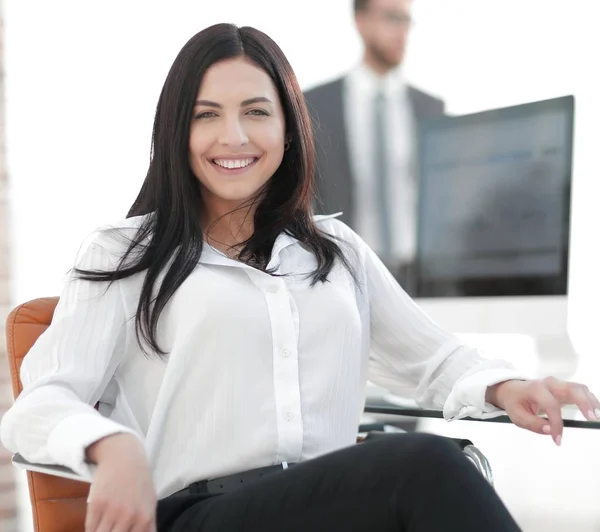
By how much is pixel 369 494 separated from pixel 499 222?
1400mm

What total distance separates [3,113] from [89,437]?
2.22 m

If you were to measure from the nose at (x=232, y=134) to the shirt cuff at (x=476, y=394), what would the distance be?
53 cm

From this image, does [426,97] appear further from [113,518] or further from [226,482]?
[113,518]

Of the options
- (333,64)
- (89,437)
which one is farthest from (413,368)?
(333,64)

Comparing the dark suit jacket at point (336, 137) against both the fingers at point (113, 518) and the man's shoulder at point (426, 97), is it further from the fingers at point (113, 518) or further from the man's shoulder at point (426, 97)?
the fingers at point (113, 518)

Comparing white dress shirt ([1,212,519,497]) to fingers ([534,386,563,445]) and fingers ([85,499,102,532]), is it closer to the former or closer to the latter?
fingers ([534,386,563,445])

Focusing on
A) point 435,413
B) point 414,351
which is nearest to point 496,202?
point 414,351

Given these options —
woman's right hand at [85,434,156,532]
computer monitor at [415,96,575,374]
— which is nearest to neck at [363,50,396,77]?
computer monitor at [415,96,575,374]

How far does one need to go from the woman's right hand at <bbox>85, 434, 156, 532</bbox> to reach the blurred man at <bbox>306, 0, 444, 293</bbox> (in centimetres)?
163

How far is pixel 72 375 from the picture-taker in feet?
4.10

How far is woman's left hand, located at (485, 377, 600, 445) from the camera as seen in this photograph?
1271mm

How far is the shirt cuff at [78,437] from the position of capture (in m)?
1.05

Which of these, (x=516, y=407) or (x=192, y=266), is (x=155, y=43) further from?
(x=516, y=407)

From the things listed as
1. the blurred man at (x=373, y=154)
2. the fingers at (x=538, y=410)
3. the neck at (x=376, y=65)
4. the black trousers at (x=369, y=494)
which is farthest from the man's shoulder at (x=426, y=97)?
the black trousers at (x=369, y=494)
